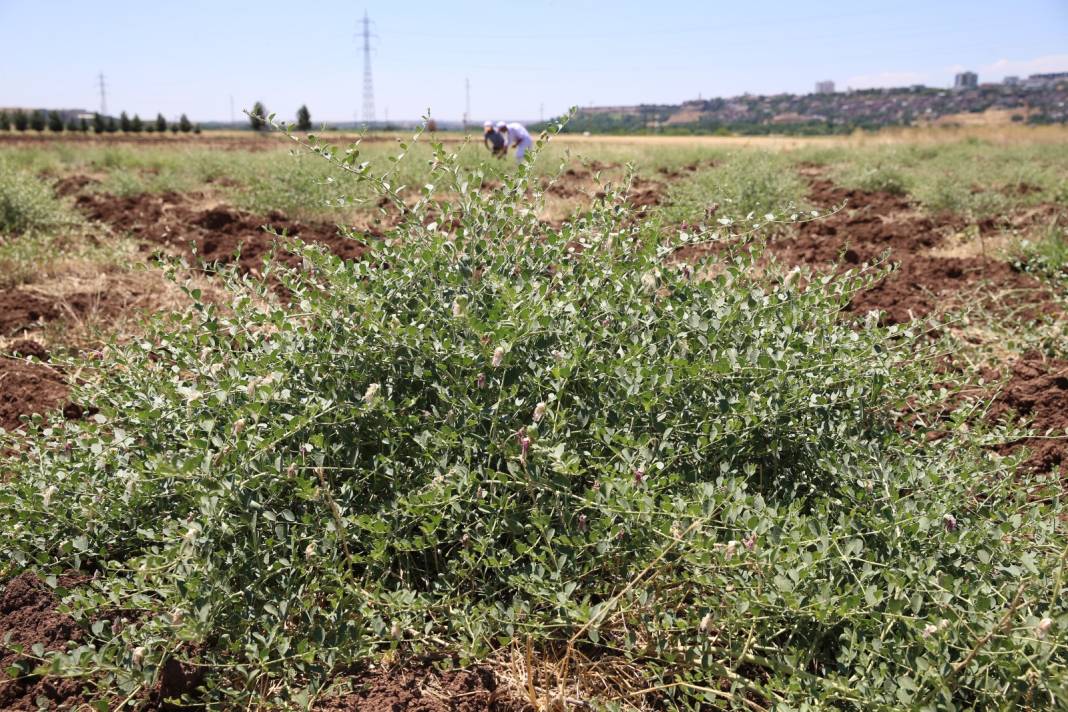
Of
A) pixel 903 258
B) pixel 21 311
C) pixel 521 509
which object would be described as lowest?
pixel 521 509

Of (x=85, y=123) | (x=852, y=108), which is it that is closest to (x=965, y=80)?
(x=852, y=108)

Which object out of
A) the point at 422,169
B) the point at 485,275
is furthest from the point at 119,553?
the point at 422,169

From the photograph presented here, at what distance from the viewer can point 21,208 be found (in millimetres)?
7285

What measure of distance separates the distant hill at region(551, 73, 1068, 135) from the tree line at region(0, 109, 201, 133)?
1351 inches

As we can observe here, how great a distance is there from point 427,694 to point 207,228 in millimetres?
7126

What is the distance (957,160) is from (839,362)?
15.8 metres

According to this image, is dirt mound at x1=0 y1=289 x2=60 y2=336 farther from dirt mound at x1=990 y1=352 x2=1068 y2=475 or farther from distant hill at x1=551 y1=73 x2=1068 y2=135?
distant hill at x1=551 y1=73 x2=1068 y2=135

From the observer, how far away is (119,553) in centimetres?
210

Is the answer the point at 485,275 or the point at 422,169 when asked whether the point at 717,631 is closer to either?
the point at 485,275

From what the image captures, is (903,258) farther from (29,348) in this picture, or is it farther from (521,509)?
(29,348)

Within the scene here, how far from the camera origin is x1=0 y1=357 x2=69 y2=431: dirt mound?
3324 millimetres

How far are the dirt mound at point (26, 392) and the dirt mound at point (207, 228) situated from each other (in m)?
2.29

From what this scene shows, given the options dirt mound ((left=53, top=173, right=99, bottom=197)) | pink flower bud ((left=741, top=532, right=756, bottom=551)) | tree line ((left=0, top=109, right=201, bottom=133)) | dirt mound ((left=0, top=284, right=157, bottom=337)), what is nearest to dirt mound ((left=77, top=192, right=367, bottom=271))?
dirt mound ((left=0, top=284, right=157, bottom=337))

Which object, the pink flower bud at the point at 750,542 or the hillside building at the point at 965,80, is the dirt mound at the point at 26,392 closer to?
the pink flower bud at the point at 750,542
